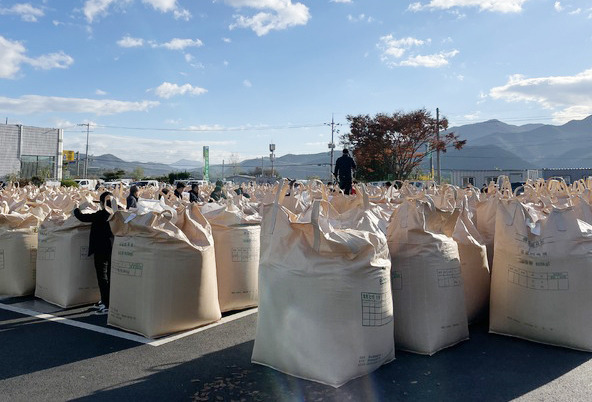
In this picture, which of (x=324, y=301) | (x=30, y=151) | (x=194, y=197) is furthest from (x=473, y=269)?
(x=30, y=151)

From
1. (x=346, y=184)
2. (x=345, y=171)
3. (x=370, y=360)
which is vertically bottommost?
(x=370, y=360)

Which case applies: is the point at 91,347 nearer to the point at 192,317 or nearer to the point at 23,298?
the point at 192,317

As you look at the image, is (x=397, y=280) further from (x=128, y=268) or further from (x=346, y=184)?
(x=346, y=184)

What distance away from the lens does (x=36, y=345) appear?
3756 mm

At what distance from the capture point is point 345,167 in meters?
9.33

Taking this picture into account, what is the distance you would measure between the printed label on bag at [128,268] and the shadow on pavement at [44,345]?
0.56 m

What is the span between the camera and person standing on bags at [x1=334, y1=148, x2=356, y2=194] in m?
9.31

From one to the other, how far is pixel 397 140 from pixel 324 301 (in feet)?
81.3

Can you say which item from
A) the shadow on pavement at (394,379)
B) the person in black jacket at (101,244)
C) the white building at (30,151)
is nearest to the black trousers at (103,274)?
the person in black jacket at (101,244)

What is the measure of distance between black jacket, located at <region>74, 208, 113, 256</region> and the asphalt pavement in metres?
0.99

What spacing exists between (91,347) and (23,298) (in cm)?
227

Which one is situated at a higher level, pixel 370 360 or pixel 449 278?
pixel 449 278

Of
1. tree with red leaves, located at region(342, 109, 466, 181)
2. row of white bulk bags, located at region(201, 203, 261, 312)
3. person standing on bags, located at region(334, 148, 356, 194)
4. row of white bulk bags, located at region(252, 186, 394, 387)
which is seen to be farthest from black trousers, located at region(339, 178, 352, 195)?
tree with red leaves, located at region(342, 109, 466, 181)

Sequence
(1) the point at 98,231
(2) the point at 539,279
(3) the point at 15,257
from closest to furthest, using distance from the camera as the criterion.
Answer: (2) the point at 539,279 → (1) the point at 98,231 → (3) the point at 15,257
